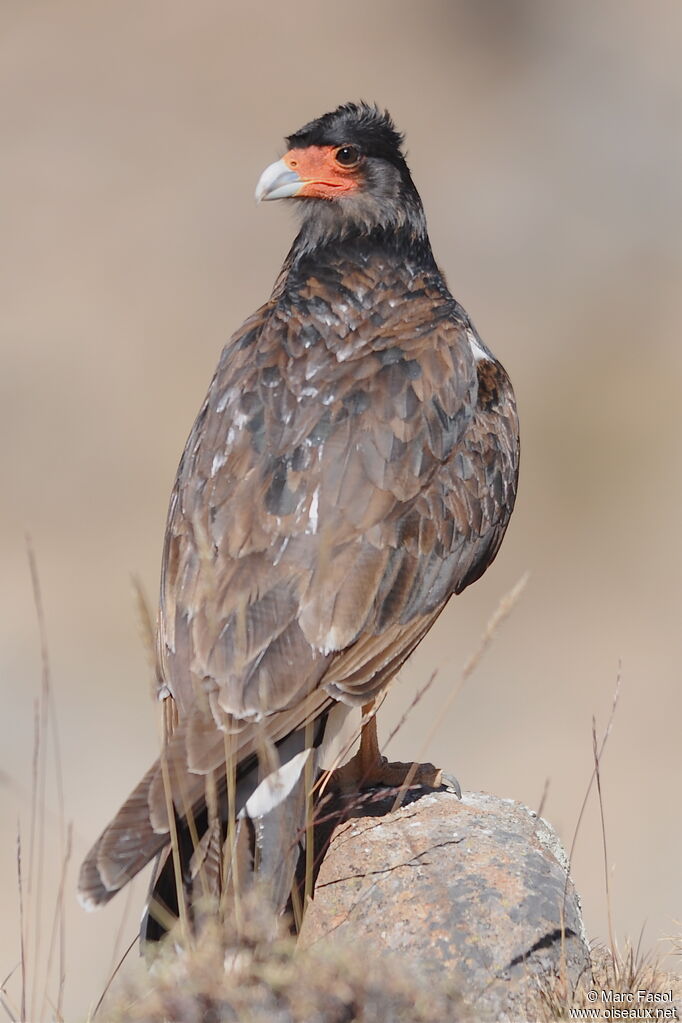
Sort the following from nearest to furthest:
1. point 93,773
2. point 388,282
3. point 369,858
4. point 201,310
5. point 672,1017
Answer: point 672,1017 < point 369,858 < point 388,282 < point 93,773 < point 201,310

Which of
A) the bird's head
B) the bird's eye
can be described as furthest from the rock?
the bird's eye

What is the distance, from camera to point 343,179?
19.9ft

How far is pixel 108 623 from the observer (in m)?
25.5

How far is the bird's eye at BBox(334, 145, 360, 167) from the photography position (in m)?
6.06

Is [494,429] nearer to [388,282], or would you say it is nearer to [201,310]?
[388,282]

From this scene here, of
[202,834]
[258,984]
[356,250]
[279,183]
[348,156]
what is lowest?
[258,984]

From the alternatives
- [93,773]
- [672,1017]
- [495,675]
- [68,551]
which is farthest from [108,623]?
[672,1017]

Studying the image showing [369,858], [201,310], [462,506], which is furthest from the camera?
[201,310]

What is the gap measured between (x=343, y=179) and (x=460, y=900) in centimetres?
300

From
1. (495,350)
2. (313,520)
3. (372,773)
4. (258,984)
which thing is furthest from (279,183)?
(495,350)

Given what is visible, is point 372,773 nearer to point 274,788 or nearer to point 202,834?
point 274,788

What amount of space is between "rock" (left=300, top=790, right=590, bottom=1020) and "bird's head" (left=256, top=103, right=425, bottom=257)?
7.93ft

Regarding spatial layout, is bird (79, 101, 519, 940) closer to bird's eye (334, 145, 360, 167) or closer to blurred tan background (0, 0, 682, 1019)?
bird's eye (334, 145, 360, 167)

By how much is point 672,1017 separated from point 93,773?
61.0ft
